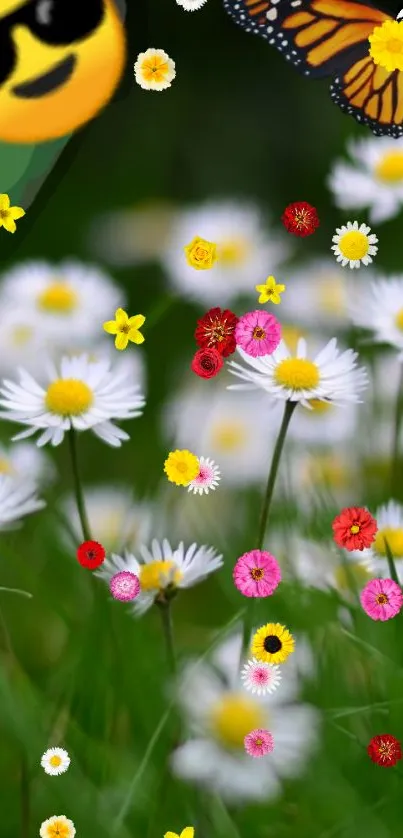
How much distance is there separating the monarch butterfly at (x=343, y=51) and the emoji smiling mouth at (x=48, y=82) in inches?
3.4

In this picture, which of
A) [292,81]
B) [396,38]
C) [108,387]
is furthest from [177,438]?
[292,81]

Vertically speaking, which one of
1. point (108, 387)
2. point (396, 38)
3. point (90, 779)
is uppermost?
point (396, 38)

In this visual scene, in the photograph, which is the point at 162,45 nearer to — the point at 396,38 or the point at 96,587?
the point at 396,38

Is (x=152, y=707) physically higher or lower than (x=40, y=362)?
lower

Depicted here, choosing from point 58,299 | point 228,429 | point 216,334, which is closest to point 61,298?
point 58,299

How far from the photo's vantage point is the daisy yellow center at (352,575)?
1.47ft

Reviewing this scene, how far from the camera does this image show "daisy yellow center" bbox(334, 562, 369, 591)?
45cm

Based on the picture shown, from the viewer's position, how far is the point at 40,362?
540 mm

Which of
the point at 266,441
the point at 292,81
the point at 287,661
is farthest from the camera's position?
the point at 292,81

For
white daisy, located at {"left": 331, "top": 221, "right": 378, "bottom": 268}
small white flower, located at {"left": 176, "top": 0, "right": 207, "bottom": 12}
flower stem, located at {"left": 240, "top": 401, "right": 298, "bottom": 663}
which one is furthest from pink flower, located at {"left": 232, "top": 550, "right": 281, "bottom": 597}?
small white flower, located at {"left": 176, "top": 0, "right": 207, "bottom": 12}

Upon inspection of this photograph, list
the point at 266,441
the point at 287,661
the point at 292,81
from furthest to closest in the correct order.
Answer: the point at 292,81 < the point at 266,441 < the point at 287,661

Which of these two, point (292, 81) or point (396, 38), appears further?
point (292, 81)

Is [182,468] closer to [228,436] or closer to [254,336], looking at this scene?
[254,336]

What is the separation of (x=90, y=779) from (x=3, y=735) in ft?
0.17
